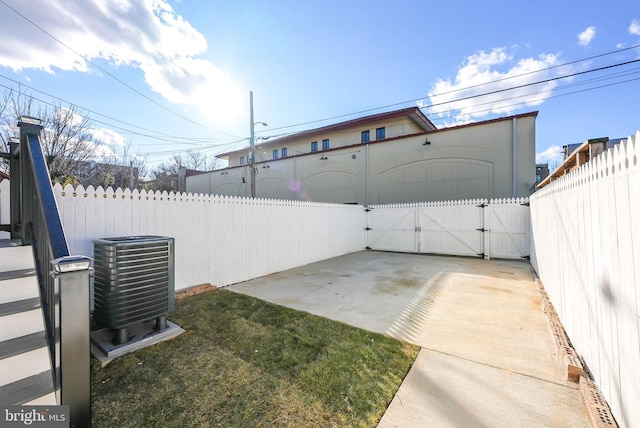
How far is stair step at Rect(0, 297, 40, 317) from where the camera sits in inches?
67.4

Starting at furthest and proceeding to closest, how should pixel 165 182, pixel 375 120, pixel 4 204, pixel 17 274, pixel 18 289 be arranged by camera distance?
pixel 165 182, pixel 375 120, pixel 4 204, pixel 17 274, pixel 18 289

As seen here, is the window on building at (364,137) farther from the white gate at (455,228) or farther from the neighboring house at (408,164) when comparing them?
the white gate at (455,228)

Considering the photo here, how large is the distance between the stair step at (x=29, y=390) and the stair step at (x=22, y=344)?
172 millimetres

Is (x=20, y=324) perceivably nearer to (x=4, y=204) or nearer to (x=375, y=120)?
(x=4, y=204)

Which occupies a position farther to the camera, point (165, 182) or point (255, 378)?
point (165, 182)

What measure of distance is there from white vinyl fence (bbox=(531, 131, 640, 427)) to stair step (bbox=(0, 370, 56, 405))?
11.0ft

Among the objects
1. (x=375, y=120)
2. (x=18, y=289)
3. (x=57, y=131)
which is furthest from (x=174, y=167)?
(x=18, y=289)

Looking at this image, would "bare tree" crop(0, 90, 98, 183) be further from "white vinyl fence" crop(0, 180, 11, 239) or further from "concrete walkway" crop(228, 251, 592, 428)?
"concrete walkway" crop(228, 251, 592, 428)

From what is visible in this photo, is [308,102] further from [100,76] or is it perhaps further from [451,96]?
[100,76]

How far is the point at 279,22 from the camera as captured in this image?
25.4ft

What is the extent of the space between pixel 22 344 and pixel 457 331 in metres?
4.03

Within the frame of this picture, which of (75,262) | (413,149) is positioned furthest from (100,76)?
(413,149)

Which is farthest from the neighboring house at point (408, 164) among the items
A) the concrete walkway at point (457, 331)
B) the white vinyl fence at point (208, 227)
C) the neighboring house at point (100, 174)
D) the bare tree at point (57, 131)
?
the bare tree at point (57, 131)

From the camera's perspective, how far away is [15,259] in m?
2.22
